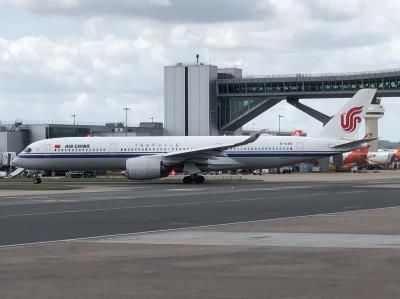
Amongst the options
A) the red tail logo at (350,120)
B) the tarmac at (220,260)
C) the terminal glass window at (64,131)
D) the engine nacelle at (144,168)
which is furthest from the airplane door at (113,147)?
the terminal glass window at (64,131)

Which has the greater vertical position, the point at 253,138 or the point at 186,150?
the point at 253,138

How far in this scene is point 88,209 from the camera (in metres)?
31.0

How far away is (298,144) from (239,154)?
14.8 feet

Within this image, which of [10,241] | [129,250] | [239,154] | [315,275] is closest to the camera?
[315,275]

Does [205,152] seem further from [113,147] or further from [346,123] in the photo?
[346,123]

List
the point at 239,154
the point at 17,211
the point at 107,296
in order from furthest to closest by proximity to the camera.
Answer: the point at 239,154, the point at 17,211, the point at 107,296

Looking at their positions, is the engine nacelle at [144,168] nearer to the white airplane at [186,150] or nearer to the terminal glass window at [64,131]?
the white airplane at [186,150]

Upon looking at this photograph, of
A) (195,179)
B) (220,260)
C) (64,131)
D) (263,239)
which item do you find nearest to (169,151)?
(195,179)

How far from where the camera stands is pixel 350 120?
205 feet

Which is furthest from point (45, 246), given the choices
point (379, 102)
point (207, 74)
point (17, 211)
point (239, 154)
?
point (379, 102)

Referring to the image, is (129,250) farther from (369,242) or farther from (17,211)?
(17,211)

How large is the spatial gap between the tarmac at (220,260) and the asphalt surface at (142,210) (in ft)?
1.18

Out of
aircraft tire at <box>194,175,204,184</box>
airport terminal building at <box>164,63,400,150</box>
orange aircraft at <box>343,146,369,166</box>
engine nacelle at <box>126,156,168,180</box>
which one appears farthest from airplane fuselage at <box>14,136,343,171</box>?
airport terminal building at <box>164,63,400,150</box>

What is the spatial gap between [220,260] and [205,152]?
1594 inches
